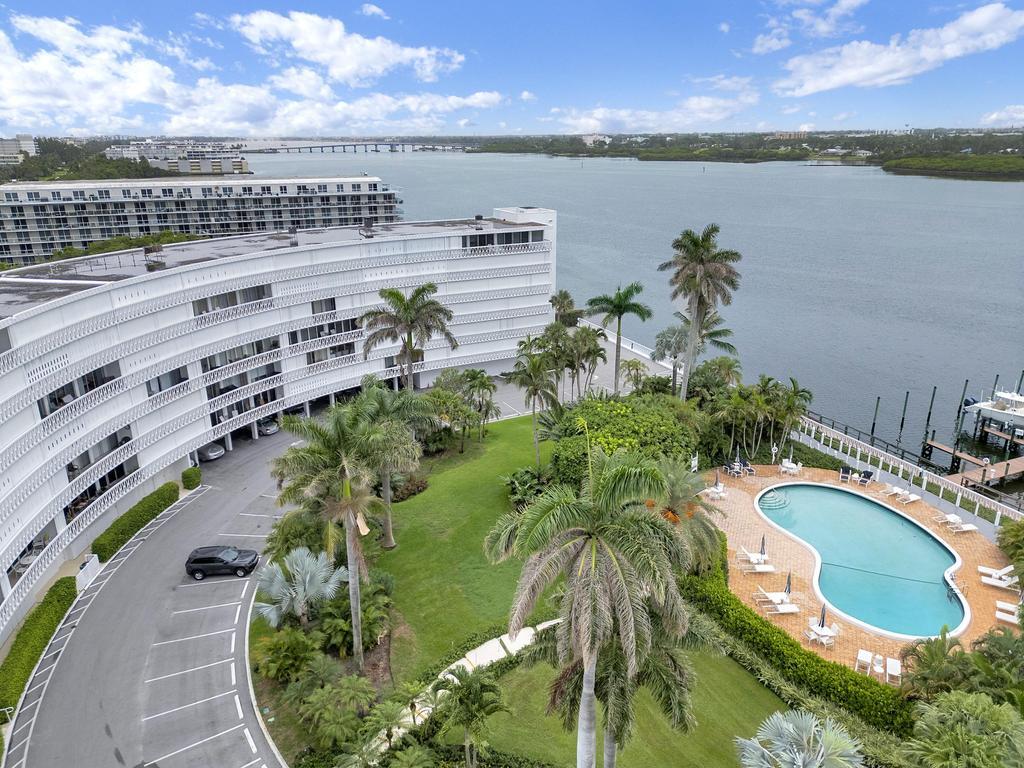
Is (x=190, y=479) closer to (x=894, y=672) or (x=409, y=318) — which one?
(x=409, y=318)

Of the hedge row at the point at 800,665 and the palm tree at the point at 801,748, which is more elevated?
the palm tree at the point at 801,748

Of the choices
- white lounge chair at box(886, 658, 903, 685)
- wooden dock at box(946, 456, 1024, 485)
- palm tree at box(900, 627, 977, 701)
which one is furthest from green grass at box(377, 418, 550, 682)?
wooden dock at box(946, 456, 1024, 485)

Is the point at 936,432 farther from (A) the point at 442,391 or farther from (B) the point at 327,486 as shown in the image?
(B) the point at 327,486

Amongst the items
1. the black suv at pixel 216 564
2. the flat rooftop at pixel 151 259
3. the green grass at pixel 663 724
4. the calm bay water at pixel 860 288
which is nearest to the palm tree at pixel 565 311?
the flat rooftop at pixel 151 259

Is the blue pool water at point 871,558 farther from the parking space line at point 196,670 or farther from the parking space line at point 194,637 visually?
the parking space line at point 194,637

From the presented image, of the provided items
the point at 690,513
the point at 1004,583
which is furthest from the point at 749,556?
the point at 1004,583

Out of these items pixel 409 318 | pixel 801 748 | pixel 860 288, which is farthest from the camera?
pixel 860 288

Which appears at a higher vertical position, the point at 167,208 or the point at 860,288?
the point at 167,208

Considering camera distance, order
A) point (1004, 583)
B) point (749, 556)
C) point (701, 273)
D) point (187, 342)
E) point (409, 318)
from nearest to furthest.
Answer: point (1004, 583)
point (749, 556)
point (187, 342)
point (409, 318)
point (701, 273)
